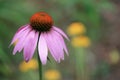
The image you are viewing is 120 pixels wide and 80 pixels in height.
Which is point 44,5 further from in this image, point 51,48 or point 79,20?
point 51,48

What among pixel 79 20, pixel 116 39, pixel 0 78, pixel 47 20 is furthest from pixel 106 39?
pixel 47 20

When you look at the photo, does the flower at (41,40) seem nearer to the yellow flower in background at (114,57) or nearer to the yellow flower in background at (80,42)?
the yellow flower in background at (80,42)

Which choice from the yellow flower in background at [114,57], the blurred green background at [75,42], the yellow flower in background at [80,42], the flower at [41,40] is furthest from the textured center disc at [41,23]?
the yellow flower in background at [114,57]

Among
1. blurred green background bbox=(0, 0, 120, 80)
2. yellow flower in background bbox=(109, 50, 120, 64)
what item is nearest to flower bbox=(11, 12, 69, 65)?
blurred green background bbox=(0, 0, 120, 80)

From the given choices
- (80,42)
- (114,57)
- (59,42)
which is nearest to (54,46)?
(59,42)

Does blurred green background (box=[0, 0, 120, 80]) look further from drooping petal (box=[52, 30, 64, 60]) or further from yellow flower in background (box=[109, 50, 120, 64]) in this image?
drooping petal (box=[52, 30, 64, 60])
